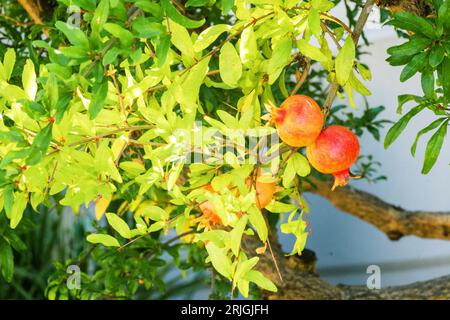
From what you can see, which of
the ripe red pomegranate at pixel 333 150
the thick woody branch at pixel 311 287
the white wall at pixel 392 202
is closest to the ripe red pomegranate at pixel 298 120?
the ripe red pomegranate at pixel 333 150

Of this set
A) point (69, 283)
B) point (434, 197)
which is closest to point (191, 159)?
point (69, 283)

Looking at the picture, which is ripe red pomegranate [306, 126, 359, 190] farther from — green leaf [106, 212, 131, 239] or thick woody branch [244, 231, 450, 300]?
thick woody branch [244, 231, 450, 300]

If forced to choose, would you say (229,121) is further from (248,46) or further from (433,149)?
(433,149)

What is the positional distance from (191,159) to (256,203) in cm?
13

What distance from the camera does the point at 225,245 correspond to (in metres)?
0.84

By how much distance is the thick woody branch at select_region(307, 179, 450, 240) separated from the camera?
6.79 feet

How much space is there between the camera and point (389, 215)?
2.12 meters

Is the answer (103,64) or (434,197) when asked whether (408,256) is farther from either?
(103,64)

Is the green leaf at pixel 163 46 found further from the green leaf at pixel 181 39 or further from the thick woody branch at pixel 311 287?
the thick woody branch at pixel 311 287

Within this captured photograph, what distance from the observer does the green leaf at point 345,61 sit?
32.5 inches

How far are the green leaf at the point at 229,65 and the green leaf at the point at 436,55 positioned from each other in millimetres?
210

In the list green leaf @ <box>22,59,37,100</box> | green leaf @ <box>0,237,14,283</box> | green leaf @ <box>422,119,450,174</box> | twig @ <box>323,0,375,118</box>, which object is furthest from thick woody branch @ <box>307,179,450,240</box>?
green leaf @ <box>22,59,37,100</box>

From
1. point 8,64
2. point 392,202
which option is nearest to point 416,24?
point 8,64

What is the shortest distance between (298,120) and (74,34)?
249 mm
